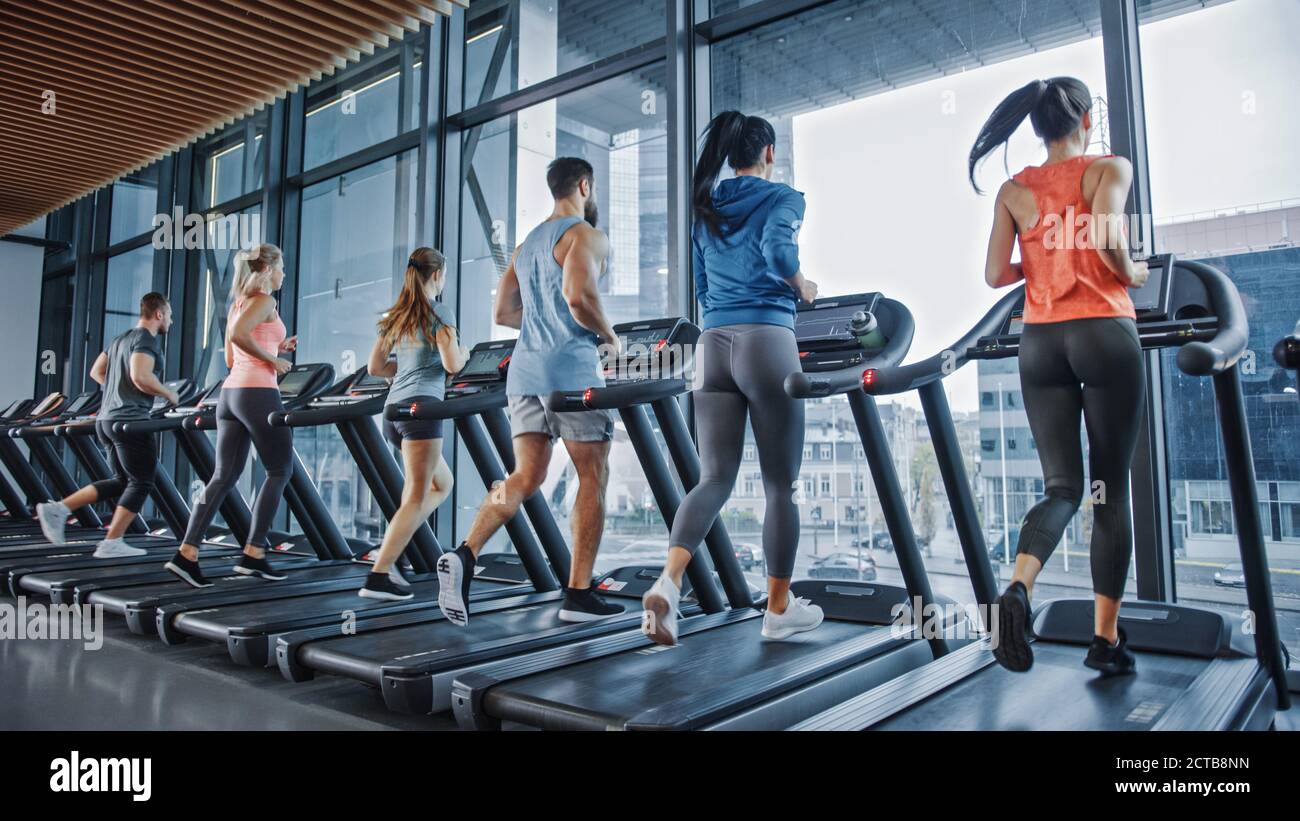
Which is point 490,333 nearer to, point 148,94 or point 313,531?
point 313,531

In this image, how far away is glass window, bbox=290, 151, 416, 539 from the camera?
5973mm

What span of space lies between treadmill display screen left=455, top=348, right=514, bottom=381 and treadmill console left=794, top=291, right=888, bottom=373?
4.52 ft

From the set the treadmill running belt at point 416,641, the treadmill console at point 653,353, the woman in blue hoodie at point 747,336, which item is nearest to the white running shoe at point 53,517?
the treadmill running belt at point 416,641

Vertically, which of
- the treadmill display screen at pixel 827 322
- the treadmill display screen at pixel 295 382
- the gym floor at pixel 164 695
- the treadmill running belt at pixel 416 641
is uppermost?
the treadmill display screen at pixel 295 382

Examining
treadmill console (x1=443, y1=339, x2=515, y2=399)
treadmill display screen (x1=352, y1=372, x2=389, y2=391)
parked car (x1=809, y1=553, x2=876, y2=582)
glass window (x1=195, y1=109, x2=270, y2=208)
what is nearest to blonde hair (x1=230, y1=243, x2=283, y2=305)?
treadmill display screen (x1=352, y1=372, x2=389, y2=391)

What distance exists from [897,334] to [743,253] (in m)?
0.52

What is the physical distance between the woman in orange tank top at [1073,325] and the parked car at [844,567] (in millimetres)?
1687

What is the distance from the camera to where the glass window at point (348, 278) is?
5.97 metres

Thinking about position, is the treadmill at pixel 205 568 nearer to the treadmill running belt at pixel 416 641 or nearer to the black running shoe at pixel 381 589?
the black running shoe at pixel 381 589

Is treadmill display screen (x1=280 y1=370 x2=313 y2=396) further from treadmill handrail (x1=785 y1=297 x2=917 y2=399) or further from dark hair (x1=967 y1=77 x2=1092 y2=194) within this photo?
dark hair (x1=967 y1=77 x2=1092 y2=194)

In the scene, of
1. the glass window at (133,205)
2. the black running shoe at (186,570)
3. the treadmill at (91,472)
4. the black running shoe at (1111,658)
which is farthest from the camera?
the glass window at (133,205)

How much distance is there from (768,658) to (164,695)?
1854mm

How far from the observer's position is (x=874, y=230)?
387 centimetres
